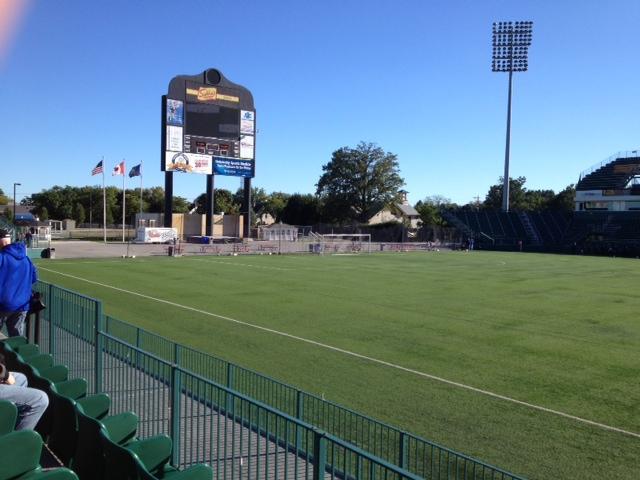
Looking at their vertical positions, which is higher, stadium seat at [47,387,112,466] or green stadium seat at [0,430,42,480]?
green stadium seat at [0,430,42,480]

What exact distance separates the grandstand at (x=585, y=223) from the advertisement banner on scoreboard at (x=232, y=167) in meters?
32.0

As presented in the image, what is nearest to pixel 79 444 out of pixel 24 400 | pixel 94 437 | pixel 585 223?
pixel 94 437

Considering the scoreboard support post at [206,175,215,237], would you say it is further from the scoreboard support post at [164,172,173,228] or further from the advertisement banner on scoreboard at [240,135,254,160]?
the advertisement banner on scoreboard at [240,135,254,160]

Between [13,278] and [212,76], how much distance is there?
185ft

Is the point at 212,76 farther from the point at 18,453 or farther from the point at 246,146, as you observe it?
the point at 18,453

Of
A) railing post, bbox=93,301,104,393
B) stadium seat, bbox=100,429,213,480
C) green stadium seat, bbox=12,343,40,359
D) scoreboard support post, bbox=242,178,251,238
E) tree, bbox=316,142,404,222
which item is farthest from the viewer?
tree, bbox=316,142,404,222

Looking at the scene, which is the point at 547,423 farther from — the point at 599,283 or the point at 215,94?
the point at 215,94

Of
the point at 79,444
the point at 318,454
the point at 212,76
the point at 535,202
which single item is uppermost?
the point at 212,76

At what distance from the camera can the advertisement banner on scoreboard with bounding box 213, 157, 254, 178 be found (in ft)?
197

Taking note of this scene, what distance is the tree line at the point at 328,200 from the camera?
4267 inches

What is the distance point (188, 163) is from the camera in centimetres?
5828

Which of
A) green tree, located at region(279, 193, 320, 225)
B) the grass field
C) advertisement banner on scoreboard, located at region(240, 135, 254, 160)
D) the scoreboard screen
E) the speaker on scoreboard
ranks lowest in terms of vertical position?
the grass field

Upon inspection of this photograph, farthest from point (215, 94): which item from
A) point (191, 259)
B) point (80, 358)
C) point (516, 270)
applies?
point (80, 358)

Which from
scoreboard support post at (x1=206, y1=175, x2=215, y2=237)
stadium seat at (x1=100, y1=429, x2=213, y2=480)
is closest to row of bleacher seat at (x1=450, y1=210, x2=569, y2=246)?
scoreboard support post at (x1=206, y1=175, x2=215, y2=237)
